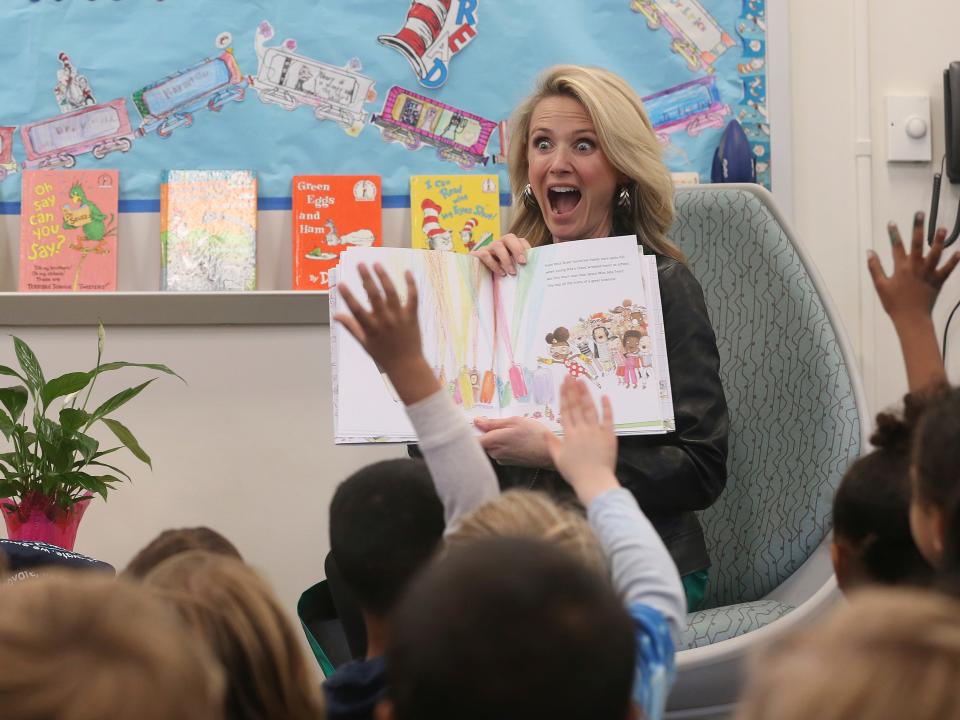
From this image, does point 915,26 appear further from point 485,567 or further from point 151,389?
point 485,567

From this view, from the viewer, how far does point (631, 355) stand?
1.76 m

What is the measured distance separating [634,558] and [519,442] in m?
0.59

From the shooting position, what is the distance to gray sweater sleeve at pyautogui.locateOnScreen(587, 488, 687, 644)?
3.53 feet

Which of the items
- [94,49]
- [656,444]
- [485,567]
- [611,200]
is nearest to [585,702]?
[485,567]

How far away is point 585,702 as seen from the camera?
2.50 feet

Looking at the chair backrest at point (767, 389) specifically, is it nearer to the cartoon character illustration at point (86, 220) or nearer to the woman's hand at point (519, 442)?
the woman's hand at point (519, 442)

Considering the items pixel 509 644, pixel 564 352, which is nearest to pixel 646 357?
pixel 564 352

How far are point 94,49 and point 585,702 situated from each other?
2.37m

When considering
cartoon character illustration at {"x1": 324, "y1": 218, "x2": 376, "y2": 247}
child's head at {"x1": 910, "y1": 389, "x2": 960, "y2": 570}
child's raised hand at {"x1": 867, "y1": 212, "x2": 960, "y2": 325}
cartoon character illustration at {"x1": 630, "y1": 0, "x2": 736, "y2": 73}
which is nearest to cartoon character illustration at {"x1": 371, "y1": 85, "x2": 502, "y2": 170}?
cartoon character illustration at {"x1": 324, "y1": 218, "x2": 376, "y2": 247}

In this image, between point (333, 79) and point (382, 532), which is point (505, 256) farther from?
point (333, 79)

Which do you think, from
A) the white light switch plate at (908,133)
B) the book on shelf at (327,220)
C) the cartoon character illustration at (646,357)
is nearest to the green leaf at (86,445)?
the book on shelf at (327,220)

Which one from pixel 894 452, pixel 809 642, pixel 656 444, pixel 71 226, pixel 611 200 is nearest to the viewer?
pixel 809 642

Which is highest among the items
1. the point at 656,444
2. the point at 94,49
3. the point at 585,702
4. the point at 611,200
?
the point at 94,49

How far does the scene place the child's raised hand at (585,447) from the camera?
47.8 inches
